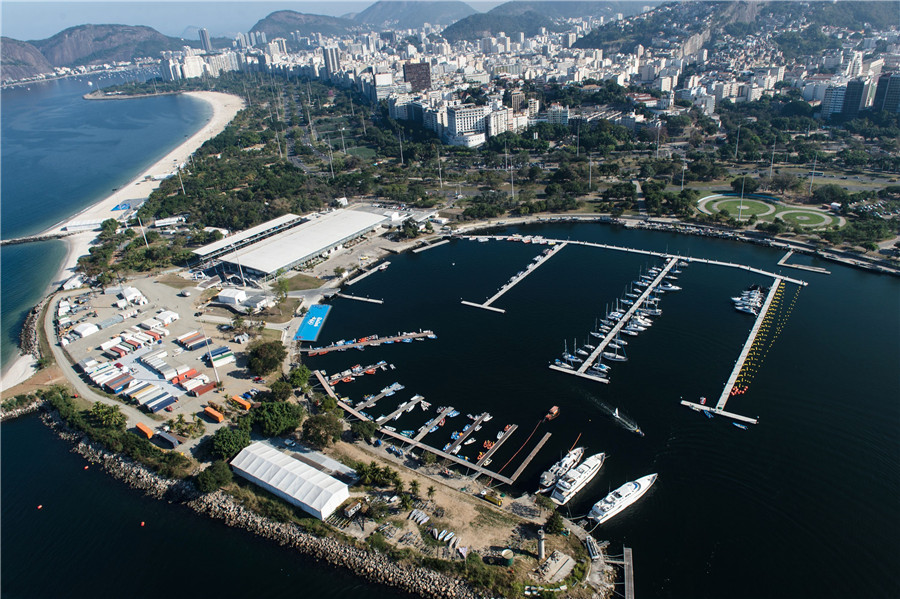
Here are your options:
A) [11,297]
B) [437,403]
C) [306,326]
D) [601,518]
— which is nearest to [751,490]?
[601,518]

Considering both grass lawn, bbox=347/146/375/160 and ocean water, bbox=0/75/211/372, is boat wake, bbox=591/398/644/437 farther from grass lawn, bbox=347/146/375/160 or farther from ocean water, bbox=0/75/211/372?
grass lawn, bbox=347/146/375/160

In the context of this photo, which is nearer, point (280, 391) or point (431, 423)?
point (431, 423)

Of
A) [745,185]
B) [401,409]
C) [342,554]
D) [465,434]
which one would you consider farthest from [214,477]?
[745,185]

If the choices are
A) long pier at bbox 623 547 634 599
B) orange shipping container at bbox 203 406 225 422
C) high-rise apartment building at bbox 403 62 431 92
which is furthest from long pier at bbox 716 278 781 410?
high-rise apartment building at bbox 403 62 431 92

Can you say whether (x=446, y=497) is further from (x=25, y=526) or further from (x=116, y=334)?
(x=116, y=334)

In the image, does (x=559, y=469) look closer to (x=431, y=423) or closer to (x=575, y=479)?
(x=575, y=479)
